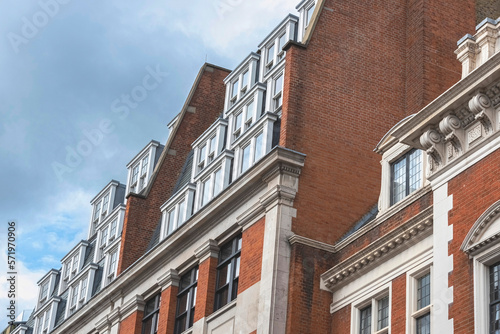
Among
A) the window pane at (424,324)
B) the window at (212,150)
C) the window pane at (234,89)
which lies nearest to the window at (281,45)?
the window pane at (234,89)

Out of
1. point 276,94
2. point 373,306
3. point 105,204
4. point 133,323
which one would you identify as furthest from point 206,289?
point 105,204

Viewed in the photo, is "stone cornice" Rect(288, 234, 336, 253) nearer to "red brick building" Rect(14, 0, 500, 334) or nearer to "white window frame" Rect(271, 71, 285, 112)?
"red brick building" Rect(14, 0, 500, 334)

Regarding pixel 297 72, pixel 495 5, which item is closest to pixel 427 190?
pixel 297 72

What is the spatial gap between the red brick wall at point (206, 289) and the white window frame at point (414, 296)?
1034 centimetres

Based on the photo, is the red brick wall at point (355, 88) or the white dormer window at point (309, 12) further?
the white dormer window at point (309, 12)

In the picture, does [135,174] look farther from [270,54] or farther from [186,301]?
[186,301]

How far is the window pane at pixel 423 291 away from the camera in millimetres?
28750

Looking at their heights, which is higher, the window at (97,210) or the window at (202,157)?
the window at (97,210)

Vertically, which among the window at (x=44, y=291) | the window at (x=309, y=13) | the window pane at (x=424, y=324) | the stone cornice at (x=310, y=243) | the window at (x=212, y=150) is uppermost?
the window at (x=309, y=13)

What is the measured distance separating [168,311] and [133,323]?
342cm

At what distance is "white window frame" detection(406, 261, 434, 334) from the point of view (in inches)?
1120

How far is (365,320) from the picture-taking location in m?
31.8

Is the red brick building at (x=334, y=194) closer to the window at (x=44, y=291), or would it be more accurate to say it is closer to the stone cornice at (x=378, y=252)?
the stone cornice at (x=378, y=252)

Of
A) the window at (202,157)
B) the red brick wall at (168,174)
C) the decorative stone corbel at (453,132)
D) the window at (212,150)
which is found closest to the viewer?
the decorative stone corbel at (453,132)
